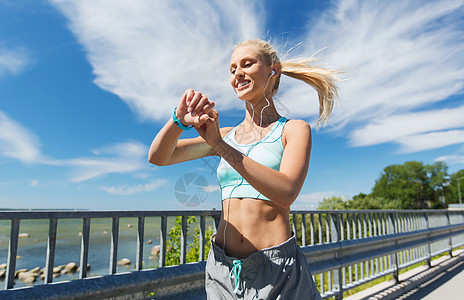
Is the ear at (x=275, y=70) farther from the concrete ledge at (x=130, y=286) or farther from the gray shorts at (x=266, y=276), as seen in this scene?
the concrete ledge at (x=130, y=286)

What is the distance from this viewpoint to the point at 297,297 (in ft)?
4.58

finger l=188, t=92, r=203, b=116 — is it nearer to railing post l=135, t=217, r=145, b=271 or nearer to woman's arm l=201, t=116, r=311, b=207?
woman's arm l=201, t=116, r=311, b=207

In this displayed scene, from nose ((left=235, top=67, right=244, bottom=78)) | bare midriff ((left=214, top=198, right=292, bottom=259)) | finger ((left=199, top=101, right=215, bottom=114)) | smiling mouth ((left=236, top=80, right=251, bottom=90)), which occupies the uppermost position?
nose ((left=235, top=67, right=244, bottom=78))

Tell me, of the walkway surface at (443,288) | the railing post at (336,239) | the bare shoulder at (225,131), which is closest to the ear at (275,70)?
the bare shoulder at (225,131)

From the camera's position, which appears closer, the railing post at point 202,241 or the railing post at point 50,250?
the railing post at point 50,250

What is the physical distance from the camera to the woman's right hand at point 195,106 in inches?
43.8

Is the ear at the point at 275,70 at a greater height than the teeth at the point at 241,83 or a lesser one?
greater

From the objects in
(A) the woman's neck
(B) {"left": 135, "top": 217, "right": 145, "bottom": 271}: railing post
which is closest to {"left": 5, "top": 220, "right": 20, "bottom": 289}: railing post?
(B) {"left": 135, "top": 217, "right": 145, "bottom": 271}: railing post

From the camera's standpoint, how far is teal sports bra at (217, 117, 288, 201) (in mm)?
1444

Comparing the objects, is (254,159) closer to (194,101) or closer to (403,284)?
(194,101)

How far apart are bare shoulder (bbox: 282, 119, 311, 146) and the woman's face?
24 cm

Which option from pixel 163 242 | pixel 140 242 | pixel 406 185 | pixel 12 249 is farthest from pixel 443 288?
pixel 406 185

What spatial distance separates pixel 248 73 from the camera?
154cm

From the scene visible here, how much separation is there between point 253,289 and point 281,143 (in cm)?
66
